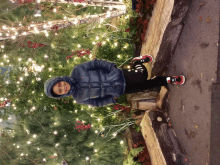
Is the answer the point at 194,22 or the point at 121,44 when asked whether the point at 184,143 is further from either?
the point at 121,44

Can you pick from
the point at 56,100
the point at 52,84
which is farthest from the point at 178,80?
the point at 56,100

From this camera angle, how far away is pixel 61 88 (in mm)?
2221

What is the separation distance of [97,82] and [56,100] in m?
3.08

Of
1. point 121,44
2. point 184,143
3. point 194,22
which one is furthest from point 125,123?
point 194,22

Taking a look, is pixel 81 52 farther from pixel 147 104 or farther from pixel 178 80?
pixel 178 80

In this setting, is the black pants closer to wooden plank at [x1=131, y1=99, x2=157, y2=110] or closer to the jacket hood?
wooden plank at [x1=131, y1=99, x2=157, y2=110]

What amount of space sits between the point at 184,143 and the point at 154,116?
2.66 feet

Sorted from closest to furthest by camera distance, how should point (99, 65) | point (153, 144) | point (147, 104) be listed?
point (99, 65), point (153, 144), point (147, 104)

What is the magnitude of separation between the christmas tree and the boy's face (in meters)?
2.40

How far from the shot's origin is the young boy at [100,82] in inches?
99.0

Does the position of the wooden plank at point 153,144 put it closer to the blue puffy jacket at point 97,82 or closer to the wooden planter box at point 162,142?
the wooden planter box at point 162,142

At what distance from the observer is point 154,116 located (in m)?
3.34

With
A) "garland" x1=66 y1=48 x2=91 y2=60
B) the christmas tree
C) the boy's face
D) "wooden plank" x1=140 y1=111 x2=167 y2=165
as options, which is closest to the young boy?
the boy's face

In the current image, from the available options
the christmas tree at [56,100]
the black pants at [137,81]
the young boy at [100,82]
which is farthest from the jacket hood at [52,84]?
the christmas tree at [56,100]
